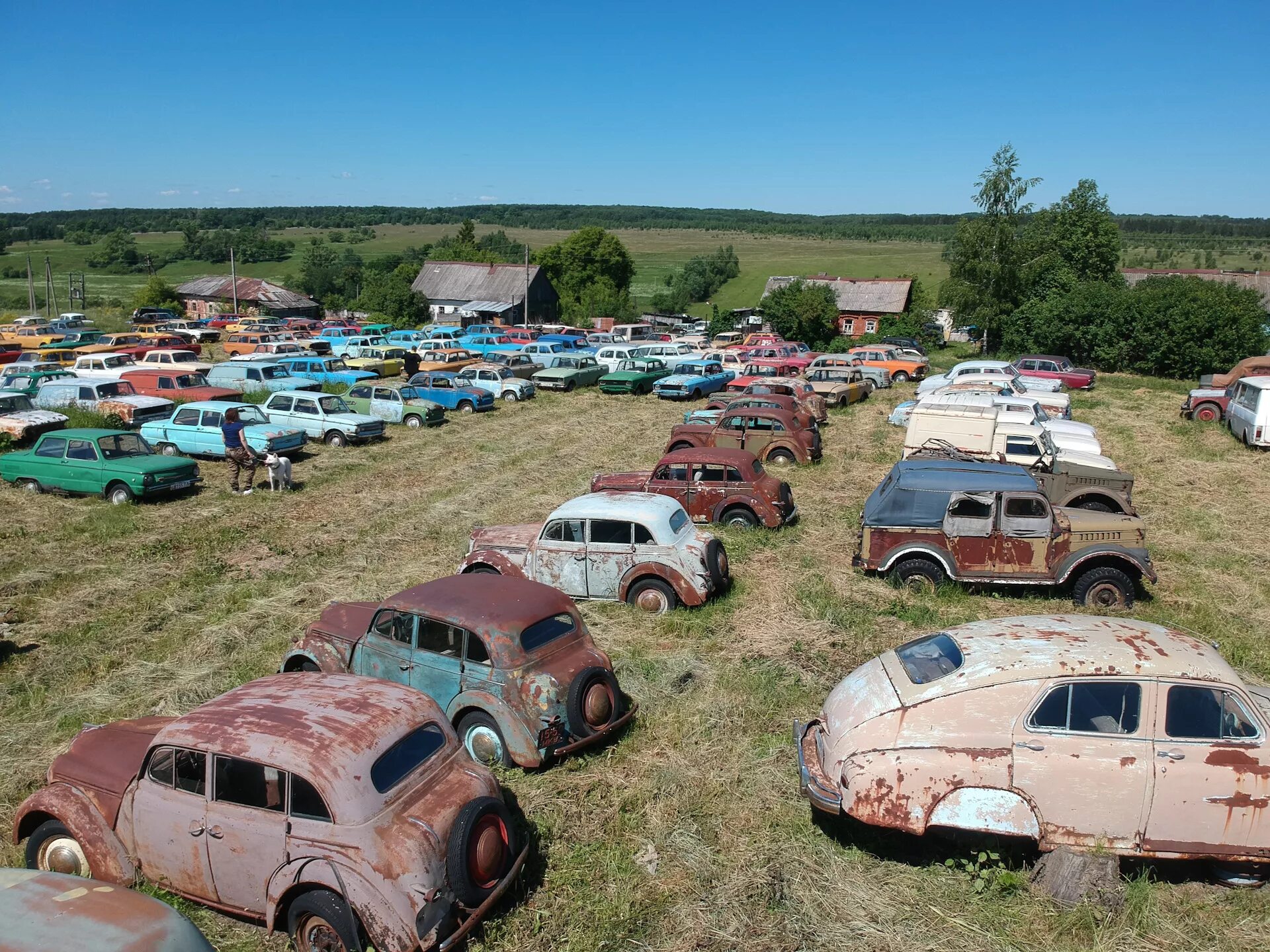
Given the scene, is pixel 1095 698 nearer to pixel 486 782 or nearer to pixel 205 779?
pixel 486 782

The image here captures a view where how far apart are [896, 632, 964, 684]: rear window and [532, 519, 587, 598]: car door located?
4878 millimetres

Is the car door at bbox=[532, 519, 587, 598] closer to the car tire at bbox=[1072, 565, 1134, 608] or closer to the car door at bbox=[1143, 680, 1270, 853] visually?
the car tire at bbox=[1072, 565, 1134, 608]

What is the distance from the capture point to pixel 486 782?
5.94 m

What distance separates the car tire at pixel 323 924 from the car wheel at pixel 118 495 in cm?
1412

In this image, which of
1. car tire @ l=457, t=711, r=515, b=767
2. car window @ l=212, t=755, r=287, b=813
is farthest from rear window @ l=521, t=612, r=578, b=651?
car window @ l=212, t=755, r=287, b=813

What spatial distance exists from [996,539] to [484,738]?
7504 millimetres

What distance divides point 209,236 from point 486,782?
153 metres

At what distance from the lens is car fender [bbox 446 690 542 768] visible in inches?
291

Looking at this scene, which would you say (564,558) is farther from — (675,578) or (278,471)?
(278,471)

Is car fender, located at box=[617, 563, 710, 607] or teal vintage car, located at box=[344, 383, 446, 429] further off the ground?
teal vintage car, located at box=[344, 383, 446, 429]

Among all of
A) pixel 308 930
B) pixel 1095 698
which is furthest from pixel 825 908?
pixel 308 930

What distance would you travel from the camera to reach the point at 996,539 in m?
11.5

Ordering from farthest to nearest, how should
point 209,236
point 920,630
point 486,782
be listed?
point 209,236 → point 920,630 → point 486,782

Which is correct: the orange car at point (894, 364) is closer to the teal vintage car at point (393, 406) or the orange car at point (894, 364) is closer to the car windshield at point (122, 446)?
the teal vintage car at point (393, 406)
